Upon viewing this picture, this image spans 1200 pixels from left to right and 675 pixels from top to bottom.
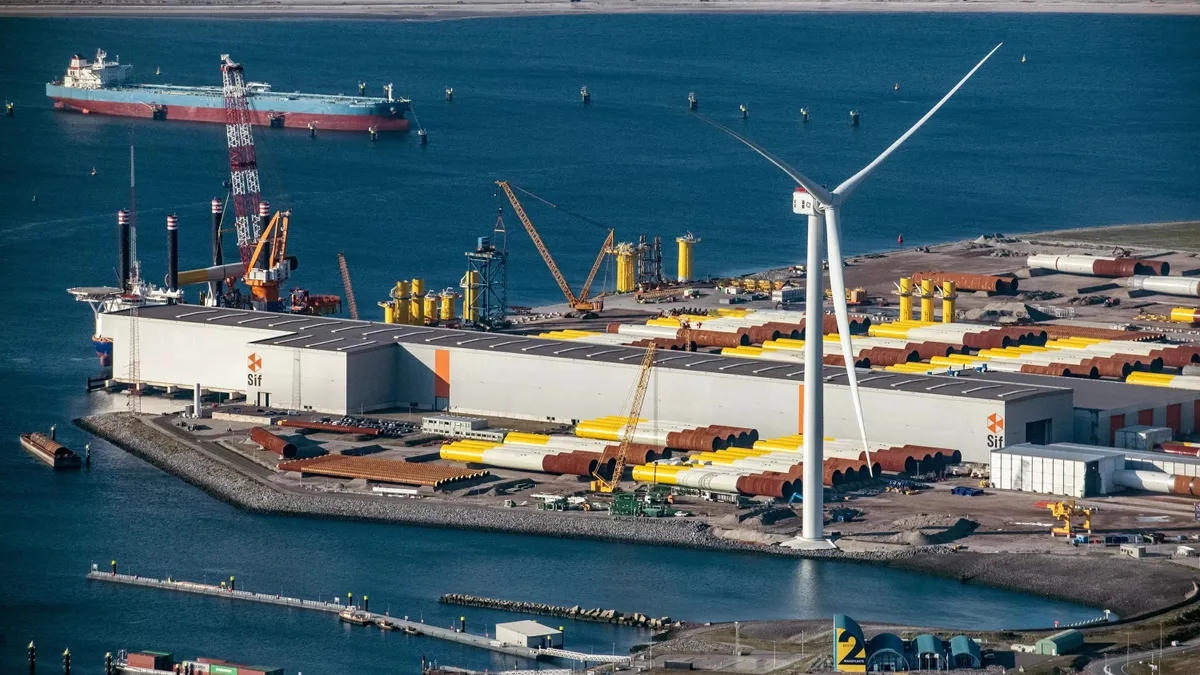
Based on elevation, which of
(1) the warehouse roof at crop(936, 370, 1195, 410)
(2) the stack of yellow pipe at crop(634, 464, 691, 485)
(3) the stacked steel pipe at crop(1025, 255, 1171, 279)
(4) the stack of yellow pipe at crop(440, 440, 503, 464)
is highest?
(3) the stacked steel pipe at crop(1025, 255, 1171, 279)

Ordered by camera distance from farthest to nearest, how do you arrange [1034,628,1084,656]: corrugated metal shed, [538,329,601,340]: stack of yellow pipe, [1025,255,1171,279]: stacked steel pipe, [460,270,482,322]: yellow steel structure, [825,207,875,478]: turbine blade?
[1025,255,1171,279]: stacked steel pipe → [460,270,482,322]: yellow steel structure → [538,329,601,340]: stack of yellow pipe → [825,207,875,478]: turbine blade → [1034,628,1084,656]: corrugated metal shed

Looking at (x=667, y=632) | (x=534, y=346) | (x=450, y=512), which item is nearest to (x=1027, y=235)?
(x=534, y=346)

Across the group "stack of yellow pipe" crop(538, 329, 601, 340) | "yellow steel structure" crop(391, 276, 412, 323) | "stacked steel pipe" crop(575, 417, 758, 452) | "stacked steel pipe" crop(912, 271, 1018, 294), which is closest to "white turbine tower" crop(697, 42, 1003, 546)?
"stacked steel pipe" crop(575, 417, 758, 452)

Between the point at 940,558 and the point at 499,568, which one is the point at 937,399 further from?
the point at 499,568

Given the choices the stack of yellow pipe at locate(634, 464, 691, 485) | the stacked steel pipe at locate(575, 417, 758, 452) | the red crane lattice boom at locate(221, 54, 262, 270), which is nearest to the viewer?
the stack of yellow pipe at locate(634, 464, 691, 485)

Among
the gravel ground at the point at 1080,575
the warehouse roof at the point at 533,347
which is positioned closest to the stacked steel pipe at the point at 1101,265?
the warehouse roof at the point at 533,347

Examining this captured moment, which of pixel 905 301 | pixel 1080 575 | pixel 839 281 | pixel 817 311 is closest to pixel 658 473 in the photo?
pixel 817 311

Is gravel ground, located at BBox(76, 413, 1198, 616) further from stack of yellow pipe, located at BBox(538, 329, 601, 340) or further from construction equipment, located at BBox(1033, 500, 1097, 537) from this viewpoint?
stack of yellow pipe, located at BBox(538, 329, 601, 340)

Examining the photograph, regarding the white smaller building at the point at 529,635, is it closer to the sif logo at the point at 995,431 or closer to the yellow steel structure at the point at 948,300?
the sif logo at the point at 995,431
